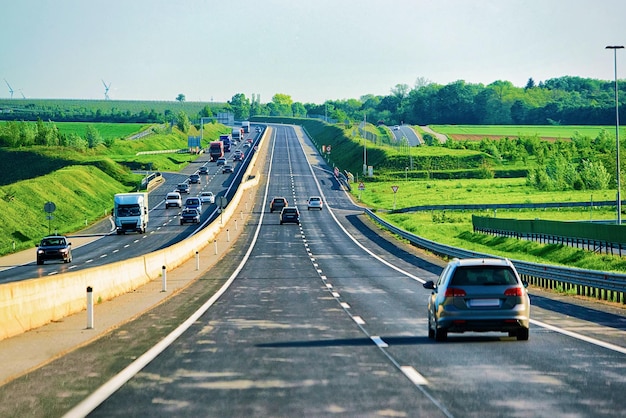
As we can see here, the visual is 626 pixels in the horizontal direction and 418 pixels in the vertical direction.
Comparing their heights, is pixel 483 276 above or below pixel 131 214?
above

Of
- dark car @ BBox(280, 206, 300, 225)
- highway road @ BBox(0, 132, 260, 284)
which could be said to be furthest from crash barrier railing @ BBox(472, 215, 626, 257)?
highway road @ BBox(0, 132, 260, 284)

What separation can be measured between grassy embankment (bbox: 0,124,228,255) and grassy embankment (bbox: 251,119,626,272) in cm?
3058

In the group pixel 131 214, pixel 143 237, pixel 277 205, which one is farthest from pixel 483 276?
pixel 277 205

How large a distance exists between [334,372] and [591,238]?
4198 centimetres

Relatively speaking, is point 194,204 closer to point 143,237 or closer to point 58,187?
point 143,237

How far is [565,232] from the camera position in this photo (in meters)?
58.2

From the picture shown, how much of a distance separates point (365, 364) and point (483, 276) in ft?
13.3

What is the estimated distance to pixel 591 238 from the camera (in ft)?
175

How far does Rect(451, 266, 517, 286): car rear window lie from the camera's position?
17781 millimetres

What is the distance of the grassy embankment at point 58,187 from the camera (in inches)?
3477

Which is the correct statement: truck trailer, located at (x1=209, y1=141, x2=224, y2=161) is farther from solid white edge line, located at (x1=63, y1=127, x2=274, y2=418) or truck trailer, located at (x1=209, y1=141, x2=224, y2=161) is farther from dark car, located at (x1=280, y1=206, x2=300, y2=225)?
solid white edge line, located at (x1=63, y1=127, x2=274, y2=418)

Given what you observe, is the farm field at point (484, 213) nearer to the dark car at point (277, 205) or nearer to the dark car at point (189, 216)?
the dark car at point (277, 205)

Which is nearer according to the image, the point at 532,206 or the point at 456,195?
the point at 532,206

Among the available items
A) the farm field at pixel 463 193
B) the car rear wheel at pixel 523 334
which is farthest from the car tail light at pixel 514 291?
the farm field at pixel 463 193
